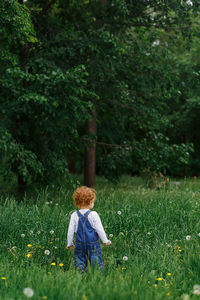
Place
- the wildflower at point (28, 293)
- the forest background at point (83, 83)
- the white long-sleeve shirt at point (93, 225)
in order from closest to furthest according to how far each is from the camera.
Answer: the wildflower at point (28, 293) < the white long-sleeve shirt at point (93, 225) < the forest background at point (83, 83)

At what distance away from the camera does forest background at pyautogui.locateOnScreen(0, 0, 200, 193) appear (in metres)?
7.48

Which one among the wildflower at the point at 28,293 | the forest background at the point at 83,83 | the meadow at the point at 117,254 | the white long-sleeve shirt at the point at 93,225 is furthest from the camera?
the forest background at the point at 83,83

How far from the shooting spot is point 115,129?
39.8 feet

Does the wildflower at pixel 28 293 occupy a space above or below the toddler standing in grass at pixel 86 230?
below

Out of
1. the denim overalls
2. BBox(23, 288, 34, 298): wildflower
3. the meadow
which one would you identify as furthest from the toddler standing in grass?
BBox(23, 288, 34, 298): wildflower

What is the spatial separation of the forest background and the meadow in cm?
165

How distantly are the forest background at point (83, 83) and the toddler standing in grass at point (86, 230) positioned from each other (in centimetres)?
287

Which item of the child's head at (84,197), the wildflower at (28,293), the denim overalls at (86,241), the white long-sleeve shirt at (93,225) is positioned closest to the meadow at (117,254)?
the wildflower at (28,293)

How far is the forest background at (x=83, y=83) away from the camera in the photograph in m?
7.48

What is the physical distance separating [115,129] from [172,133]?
397 inches

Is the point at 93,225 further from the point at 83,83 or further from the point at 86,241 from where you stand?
the point at 83,83

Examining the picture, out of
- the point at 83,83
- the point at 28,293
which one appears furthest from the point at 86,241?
the point at 83,83

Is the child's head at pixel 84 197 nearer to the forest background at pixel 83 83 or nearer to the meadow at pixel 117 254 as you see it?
the meadow at pixel 117 254

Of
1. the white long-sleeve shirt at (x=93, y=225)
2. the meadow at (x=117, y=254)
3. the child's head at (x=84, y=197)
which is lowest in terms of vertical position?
the meadow at (x=117, y=254)
